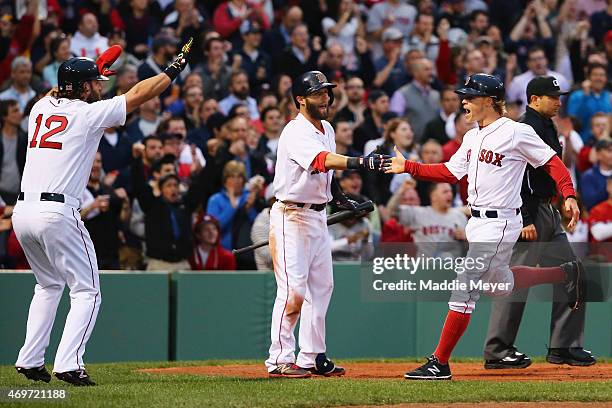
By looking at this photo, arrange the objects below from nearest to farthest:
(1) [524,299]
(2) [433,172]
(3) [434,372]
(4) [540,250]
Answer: (3) [434,372], (2) [433,172], (4) [540,250], (1) [524,299]

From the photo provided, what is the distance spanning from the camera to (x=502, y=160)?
830cm

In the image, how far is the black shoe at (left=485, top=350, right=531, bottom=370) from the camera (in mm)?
9234

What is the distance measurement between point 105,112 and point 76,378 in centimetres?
175

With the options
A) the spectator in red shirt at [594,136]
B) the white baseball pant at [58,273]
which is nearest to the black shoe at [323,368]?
the white baseball pant at [58,273]

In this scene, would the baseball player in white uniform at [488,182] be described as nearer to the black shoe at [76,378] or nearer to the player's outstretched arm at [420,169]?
the player's outstretched arm at [420,169]

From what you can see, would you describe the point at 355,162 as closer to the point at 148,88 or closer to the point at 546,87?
the point at 148,88

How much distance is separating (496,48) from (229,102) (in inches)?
182

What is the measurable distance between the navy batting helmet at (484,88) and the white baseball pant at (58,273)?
292 centimetres

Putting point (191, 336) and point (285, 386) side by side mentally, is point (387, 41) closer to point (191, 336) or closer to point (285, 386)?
point (191, 336)

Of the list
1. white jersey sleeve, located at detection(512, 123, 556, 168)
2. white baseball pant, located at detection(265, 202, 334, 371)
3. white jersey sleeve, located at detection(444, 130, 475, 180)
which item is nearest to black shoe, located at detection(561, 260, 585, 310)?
white jersey sleeve, located at detection(512, 123, 556, 168)

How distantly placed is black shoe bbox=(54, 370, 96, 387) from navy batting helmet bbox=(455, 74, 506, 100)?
3.30 meters

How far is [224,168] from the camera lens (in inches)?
483

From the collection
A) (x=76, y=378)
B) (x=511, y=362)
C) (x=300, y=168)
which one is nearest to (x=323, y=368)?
(x=300, y=168)

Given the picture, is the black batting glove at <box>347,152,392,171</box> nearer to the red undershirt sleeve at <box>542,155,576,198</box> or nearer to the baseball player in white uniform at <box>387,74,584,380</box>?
the baseball player in white uniform at <box>387,74,584,380</box>
